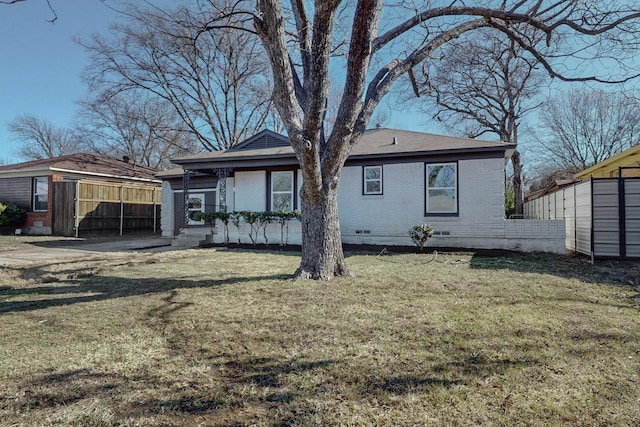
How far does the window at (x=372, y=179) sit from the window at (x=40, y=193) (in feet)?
50.2

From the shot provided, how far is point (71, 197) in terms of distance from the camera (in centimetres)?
1565

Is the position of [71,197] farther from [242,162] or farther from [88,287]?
[88,287]

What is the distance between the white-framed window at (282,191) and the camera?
515 inches

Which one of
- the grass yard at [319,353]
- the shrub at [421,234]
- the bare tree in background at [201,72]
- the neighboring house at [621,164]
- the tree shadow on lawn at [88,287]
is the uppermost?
the bare tree in background at [201,72]

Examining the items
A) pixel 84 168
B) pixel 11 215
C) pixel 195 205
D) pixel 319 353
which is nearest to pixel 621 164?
pixel 319 353

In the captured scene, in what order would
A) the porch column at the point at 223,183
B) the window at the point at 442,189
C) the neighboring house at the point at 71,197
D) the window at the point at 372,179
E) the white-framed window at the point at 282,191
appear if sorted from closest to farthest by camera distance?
the window at the point at 442,189 < the window at the point at 372,179 < the white-framed window at the point at 282,191 < the porch column at the point at 223,183 < the neighboring house at the point at 71,197

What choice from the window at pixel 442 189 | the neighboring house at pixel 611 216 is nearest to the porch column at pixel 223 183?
the window at pixel 442 189

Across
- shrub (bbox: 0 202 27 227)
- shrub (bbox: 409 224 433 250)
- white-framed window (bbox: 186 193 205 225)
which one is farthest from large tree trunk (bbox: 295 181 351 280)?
shrub (bbox: 0 202 27 227)

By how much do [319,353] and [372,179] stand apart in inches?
372

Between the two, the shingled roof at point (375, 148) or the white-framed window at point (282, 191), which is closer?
the shingled roof at point (375, 148)

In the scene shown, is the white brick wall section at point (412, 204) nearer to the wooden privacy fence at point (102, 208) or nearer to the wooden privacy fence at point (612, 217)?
the wooden privacy fence at point (612, 217)

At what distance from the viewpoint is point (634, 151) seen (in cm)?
1106

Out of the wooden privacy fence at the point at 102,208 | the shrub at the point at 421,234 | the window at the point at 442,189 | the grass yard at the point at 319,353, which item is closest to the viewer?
the grass yard at the point at 319,353

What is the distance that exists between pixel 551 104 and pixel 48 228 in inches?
1312
